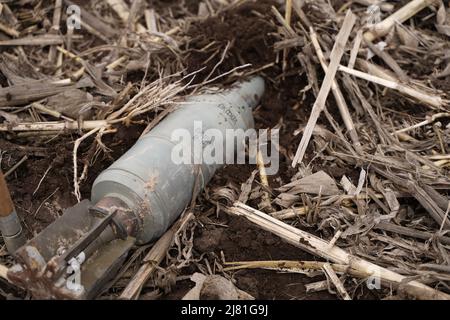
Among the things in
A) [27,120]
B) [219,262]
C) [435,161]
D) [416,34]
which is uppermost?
[416,34]

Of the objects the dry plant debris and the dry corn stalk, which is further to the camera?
the dry plant debris

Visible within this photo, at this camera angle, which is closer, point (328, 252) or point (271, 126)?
point (328, 252)

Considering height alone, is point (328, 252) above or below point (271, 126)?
below

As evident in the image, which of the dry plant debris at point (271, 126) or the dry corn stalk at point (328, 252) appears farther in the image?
the dry plant debris at point (271, 126)

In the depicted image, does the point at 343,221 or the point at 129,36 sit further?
the point at 129,36

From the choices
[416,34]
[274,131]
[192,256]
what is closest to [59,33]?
[274,131]
